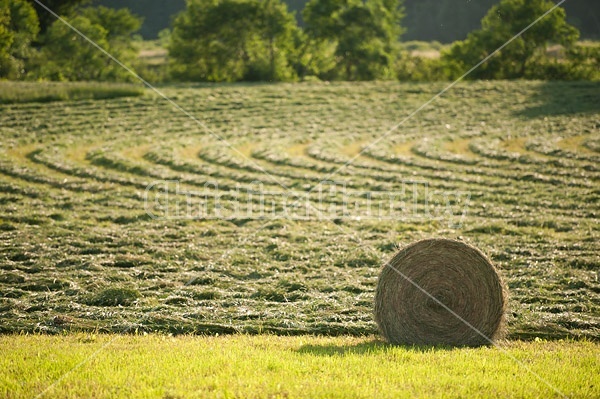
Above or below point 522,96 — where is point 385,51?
above

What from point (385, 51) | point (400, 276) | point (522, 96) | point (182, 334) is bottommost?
point (182, 334)

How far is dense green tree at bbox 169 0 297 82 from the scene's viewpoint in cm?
6288

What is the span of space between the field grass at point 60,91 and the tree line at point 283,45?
19559mm

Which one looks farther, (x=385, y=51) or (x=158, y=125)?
(x=385, y=51)

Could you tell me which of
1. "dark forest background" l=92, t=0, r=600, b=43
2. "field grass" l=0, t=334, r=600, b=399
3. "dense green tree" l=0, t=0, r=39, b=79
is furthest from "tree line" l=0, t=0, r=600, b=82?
"field grass" l=0, t=334, r=600, b=399

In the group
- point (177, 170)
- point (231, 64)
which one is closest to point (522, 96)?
point (177, 170)

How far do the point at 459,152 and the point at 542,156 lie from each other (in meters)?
3.09

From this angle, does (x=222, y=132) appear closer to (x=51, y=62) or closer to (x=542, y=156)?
(x=542, y=156)

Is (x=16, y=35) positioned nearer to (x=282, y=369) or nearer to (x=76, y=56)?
(x=76, y=56)

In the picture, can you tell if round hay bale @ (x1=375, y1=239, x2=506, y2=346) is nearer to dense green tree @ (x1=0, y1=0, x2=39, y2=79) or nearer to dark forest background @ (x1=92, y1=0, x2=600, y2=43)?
dense green tree @ (x1=0, y1=0, x2=39, y2=79)

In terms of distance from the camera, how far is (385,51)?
69438 millimetres

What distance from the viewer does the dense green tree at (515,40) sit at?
62.1 metres

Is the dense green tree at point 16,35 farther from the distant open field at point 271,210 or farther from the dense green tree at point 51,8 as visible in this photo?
the distant open field at point 271,210

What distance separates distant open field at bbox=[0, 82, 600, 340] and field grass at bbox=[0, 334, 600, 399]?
38.2 inches
